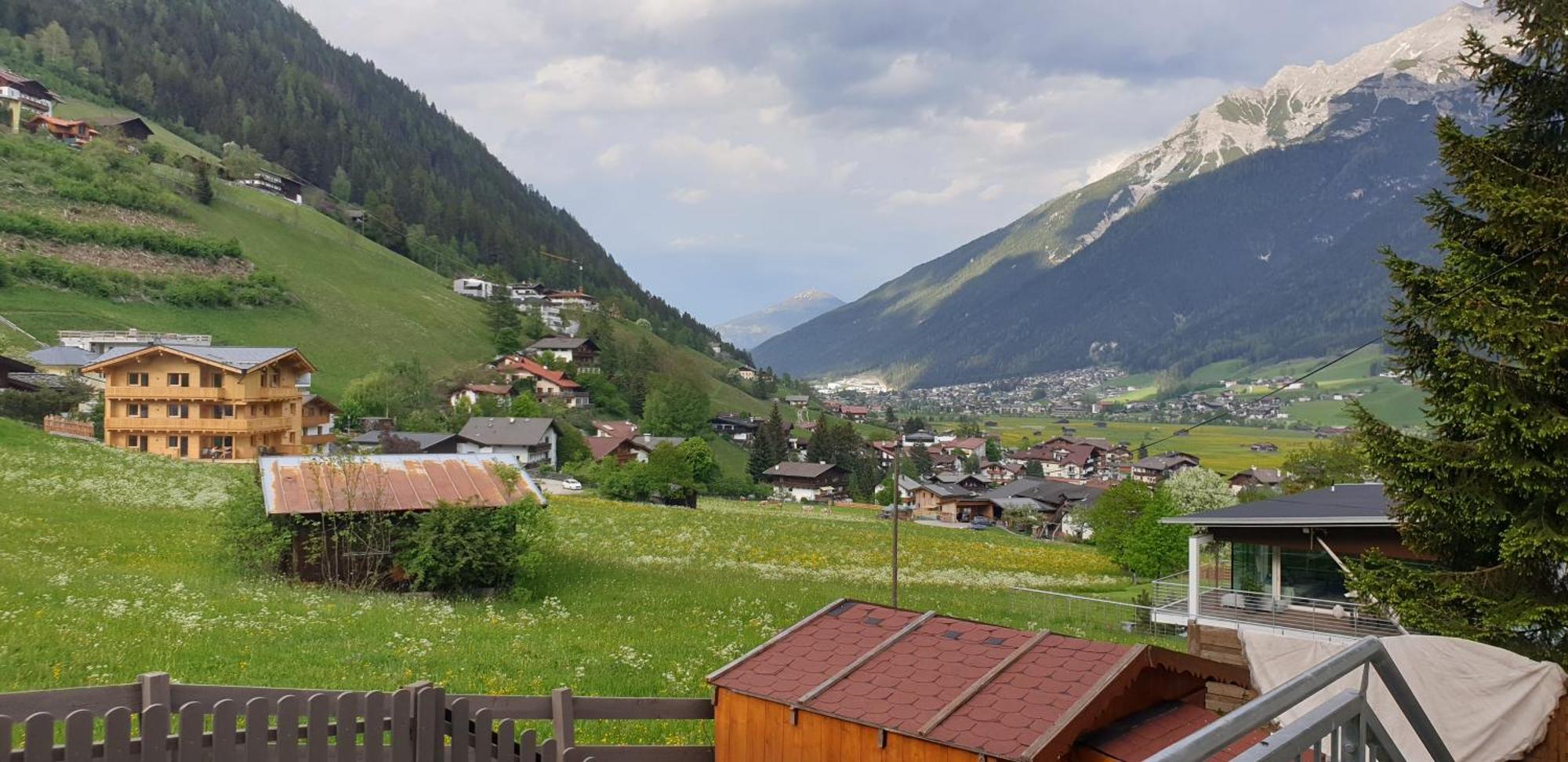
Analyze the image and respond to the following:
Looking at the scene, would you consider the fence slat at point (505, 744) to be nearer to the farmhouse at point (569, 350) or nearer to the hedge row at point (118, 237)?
the hedge row at point (118, 237)

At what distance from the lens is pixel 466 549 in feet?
70.3

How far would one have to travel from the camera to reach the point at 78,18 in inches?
7781

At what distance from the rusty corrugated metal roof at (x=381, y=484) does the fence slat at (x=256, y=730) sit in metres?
15.8

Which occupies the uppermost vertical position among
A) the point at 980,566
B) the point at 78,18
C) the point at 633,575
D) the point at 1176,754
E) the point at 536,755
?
the point at 78,18

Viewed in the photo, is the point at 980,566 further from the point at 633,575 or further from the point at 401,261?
the point at 401,261

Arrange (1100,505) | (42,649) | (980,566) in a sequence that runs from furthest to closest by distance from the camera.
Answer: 1. (1100,505)
2. (980,566)
3. (42,649)

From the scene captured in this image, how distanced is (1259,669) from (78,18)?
255077 millimetres

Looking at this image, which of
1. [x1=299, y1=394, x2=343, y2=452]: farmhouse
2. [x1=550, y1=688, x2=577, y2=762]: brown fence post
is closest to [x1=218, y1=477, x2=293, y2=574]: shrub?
[x1=550, y1=688, x2=577, y2=762]: brown fence post

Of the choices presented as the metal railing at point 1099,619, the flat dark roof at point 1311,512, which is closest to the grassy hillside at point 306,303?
the metal railing at point 1099,619

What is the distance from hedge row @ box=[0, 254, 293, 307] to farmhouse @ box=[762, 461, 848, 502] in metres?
61.5

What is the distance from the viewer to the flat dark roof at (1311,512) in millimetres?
21766

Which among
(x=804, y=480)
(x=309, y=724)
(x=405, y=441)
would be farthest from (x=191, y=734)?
(x=804, y=480)

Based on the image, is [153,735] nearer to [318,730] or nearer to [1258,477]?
[318,730]

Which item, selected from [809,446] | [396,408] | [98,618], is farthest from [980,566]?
[809,446]
